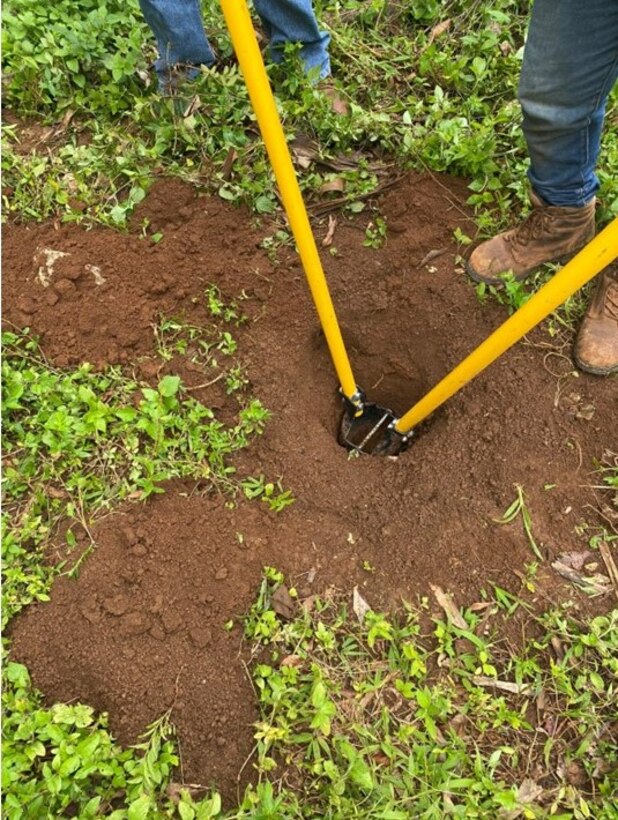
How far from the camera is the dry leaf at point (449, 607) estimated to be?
1.93 m

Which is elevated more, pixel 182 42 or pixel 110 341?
pixel 182 42

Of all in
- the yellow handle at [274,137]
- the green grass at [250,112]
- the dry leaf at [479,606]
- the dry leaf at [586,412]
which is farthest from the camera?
the green grass at [250,112]

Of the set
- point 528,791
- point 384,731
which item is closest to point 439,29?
point 384,731

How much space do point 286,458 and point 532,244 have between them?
1238 mm

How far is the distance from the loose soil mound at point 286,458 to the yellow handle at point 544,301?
1.34ft

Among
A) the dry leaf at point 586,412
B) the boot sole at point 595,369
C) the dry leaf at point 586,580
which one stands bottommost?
the dry leaf at point 586,580

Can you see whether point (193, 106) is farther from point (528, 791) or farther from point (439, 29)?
point (528, 791)

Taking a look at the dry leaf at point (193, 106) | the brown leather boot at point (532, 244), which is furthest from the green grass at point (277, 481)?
the brown leather boot at point (532, 244)

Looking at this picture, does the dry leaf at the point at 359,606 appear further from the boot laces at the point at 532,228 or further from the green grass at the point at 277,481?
the boot laces at the point at 532,228

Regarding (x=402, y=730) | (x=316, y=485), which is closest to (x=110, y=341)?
(x=316, y=485)

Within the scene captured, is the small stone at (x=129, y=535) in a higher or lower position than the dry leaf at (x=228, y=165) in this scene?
lower

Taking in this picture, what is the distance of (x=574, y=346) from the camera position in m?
2.30

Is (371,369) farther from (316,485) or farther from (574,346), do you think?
(574,346)

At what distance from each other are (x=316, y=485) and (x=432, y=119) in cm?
171
